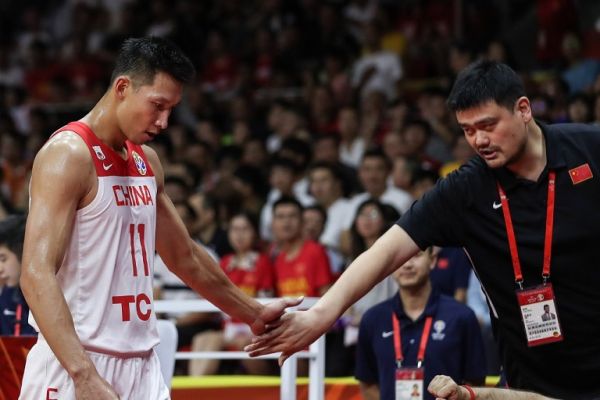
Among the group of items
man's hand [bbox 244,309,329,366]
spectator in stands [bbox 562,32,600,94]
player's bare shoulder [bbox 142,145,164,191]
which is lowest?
man's hand [bbox 244,309,329,366]

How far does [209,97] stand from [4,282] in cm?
862

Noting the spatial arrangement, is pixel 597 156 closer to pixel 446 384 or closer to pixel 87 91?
pixel 446 384

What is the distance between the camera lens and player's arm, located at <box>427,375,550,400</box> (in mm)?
4074

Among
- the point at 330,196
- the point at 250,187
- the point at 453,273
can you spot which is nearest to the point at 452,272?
the point at 453,273

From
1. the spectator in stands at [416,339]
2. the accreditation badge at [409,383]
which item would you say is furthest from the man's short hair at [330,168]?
the accreditation badge at [409,383]

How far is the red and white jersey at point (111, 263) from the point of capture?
458 centimetres

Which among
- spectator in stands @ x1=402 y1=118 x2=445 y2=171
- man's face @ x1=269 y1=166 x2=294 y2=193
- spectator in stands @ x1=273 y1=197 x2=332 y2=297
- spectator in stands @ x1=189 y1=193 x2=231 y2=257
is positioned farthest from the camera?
man's face @ x1=269 y1=166 x2=294 y2=193

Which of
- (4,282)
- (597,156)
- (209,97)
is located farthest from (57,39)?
(597,156)

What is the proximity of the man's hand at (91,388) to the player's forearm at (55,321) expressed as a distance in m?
0.02

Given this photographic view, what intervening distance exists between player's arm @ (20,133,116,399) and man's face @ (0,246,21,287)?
107 inches

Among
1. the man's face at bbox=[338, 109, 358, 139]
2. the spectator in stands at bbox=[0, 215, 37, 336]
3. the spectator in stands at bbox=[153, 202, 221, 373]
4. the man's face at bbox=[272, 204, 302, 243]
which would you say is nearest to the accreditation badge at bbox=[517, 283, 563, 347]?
the spectator in stands at bbox=[0, 215, 37, 336]

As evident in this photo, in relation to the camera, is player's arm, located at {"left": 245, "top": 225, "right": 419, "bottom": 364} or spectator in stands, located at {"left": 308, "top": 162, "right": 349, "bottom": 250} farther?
spectator in stands, located at {"left": 308, "top": 162, "right": 349, "bottom": 250}

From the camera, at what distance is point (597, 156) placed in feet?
15.5

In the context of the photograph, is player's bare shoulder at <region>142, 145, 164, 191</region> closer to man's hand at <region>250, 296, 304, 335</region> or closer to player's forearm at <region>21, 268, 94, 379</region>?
man's hand at <region>250, 296, 304, 335</region>
